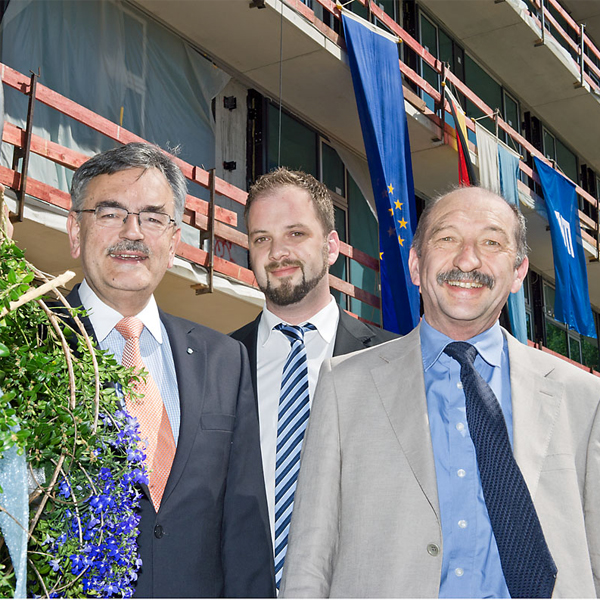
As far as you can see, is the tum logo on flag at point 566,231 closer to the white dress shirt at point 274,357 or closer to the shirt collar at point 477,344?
the white dress shirt at point 274,357

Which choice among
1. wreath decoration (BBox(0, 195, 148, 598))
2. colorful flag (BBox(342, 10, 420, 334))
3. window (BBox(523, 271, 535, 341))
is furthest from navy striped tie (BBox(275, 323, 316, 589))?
window (BBox(523, 271, 535, 341))

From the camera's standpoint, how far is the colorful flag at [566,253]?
14242mm

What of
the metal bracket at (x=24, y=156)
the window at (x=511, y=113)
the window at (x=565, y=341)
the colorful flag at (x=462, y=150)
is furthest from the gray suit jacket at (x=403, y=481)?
the window at (x=565, y=341)

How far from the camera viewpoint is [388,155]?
10.0 m

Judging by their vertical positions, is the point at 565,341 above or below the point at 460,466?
above

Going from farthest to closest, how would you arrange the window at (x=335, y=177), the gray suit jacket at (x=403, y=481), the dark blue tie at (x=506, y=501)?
the window at (x=335, y=177) < the gray suit jacket at (x=403, y=481) < the dark blue tie at (x=506, y=501)

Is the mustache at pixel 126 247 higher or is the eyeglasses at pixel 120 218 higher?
the eyeglasses at pixel 120 218

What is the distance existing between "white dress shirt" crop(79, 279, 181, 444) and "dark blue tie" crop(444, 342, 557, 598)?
99cm

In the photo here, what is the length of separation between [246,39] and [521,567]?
8.63m

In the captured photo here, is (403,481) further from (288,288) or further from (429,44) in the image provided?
(429,44)

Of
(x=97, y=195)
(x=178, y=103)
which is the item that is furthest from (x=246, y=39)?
(x=97, y=195)

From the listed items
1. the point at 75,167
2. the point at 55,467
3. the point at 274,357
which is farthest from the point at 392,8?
the point at 55,467

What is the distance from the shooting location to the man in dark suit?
273cm

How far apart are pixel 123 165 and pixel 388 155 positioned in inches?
279
